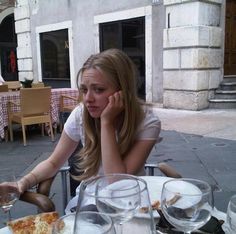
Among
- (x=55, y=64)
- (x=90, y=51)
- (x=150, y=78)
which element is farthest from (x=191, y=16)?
(x=55, y=64)

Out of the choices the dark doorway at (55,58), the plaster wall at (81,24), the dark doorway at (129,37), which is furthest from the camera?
the dark doorway at (55,58)

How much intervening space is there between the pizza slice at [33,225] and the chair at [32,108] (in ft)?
15.6

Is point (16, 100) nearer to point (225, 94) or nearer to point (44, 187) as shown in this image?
point (44, 187)

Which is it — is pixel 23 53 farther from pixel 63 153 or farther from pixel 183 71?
pixel 63 153

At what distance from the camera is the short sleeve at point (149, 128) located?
172 cm

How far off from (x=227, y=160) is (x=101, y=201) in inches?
153

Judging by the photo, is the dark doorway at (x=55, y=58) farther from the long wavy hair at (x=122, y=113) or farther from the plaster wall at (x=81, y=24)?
the long wavy hair at (x=122, y=113)

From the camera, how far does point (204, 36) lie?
26.0 feet

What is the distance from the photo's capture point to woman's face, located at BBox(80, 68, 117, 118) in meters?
1.71

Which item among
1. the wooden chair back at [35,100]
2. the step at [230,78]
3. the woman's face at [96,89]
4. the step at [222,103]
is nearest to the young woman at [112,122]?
the woman's face at [96,89]

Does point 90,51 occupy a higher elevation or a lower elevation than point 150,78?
higher

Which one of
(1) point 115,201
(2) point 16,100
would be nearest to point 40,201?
A: (1) point 115,201

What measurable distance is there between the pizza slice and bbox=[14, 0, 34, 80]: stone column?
41.2ft

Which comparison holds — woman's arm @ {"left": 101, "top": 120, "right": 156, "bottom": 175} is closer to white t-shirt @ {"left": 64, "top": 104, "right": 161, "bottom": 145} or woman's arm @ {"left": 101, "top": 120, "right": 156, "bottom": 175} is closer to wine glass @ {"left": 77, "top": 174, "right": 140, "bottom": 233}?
white t-shirt @ {"left": 64, "top": 104, "right": 161, "bottom": 145}
